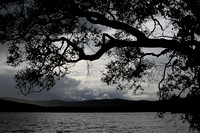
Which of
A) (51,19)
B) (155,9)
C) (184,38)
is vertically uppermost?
(155,9)

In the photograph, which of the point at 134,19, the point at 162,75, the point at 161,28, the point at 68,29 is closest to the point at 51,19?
the point at 68,29

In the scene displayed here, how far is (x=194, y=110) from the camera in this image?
39.2ft

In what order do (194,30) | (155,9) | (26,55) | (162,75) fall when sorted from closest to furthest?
(194,30), (155,9), (26,55), (162,75)

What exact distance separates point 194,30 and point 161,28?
7.18 ft

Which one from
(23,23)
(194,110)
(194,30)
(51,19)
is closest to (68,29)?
(51,19)

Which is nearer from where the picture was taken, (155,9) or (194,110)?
(155,9)

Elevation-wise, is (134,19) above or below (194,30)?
above

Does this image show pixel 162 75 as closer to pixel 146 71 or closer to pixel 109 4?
pixel 146 71

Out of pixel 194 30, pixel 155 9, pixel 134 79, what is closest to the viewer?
pixel 194 30

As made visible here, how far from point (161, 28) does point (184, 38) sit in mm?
1827

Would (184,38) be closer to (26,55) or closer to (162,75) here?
(162,75)

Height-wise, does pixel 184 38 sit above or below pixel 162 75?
above

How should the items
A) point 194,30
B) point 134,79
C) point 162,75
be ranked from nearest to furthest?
point 194,30 < point 162,75 < point 134,79

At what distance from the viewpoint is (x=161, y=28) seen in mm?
12328
